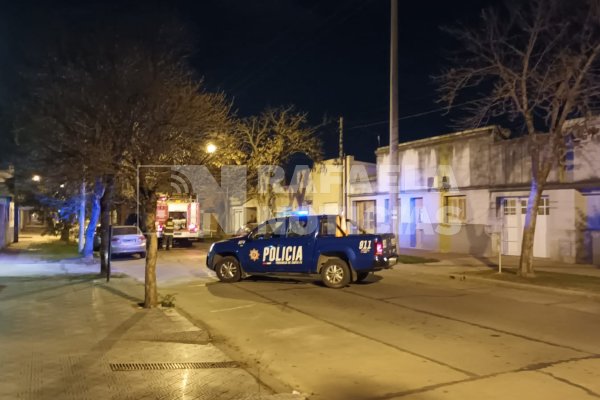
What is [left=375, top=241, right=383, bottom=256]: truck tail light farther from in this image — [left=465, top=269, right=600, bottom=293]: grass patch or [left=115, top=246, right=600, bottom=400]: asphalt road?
[left=465, top=269, right=600, bottom=293]: grass patch

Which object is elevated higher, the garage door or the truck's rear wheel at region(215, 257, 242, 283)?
the garage door

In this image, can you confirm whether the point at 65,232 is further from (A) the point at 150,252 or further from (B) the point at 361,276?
(A) the point at 150,252

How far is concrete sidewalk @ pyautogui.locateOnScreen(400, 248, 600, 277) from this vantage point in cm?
1806

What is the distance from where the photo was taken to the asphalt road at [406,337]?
6609mm

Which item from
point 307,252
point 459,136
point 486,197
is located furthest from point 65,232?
point 307,252

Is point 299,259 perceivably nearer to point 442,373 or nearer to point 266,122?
point 442,373

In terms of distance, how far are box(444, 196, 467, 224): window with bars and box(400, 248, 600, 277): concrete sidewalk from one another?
2.04m

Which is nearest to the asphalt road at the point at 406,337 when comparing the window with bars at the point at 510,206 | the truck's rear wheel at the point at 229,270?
the truck's rear wheel at the point at 229,270

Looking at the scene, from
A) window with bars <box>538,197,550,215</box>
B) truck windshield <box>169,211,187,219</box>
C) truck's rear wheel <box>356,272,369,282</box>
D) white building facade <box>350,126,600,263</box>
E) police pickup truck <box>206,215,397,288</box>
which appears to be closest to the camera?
police pickup truck <box>206,215,397,288</box>

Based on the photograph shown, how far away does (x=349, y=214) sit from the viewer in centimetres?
3192

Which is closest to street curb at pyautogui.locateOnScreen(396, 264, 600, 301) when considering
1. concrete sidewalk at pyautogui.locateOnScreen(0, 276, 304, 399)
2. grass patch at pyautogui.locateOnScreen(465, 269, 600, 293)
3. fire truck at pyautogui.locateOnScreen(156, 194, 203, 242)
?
grass patch at pyautogui.locateOnScreen(465, 269, 600, 293)

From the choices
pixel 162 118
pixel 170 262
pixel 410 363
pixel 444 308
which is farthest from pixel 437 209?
pixel 410 363

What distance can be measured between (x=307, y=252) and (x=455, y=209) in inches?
475

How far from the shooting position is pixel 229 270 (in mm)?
16172
